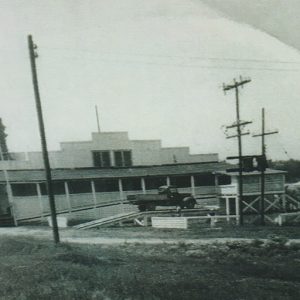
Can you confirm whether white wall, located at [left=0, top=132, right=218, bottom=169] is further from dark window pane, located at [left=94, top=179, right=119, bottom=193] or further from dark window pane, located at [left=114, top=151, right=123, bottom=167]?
dark window pane, located at [left=94, top=179, right=119, bottom=193]

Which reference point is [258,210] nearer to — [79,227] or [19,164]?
[79,227]

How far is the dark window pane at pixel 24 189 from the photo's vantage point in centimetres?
2627

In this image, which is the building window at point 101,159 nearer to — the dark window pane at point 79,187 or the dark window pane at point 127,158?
the dark window pane at point 127,158

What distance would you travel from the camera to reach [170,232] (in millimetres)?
21969

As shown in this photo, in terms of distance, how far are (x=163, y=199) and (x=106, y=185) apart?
15.5 ft

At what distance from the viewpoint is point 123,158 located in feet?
110

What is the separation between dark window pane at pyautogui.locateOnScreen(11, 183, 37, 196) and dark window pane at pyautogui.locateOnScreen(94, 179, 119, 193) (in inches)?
191

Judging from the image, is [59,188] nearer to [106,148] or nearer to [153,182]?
[106,148]

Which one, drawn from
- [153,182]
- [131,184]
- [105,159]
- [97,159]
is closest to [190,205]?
[153,182]

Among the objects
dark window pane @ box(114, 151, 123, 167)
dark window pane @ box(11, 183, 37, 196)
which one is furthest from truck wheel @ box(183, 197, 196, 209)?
dark window pane @ box(11, 183, 37, 196)

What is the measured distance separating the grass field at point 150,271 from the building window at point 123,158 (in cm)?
1622

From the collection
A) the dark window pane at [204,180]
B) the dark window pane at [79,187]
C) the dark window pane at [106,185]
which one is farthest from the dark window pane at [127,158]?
the dark window pane at [204,180]

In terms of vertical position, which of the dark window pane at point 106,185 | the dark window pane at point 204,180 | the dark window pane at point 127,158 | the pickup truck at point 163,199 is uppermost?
the dark window pane at point 127,158

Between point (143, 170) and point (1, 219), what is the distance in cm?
1154
